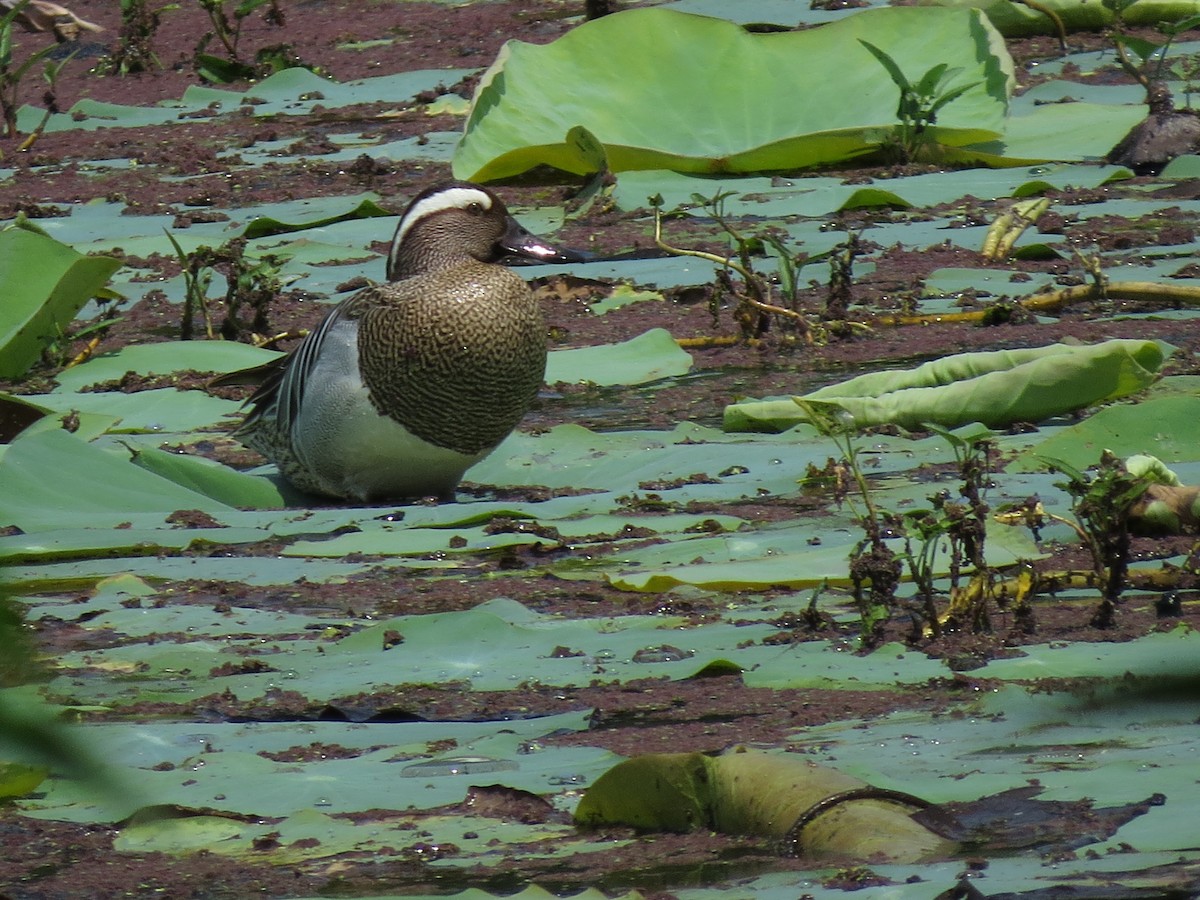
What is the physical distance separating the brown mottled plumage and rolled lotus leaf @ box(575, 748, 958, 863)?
8.18 feet

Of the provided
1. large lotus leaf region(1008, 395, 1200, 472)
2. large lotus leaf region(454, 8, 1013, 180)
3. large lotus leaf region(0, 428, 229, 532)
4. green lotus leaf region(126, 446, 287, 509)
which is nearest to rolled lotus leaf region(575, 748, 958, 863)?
large lotus leaf region(1008, 395, 1200, 472)

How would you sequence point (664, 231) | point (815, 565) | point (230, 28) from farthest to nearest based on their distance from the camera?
point (230, 28) → point (664, 231) → point (815, 565)

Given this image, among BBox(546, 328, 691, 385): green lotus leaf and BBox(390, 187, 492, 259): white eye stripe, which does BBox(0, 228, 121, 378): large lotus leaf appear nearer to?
BBox(390, 187, 492, 259): white eye stripe

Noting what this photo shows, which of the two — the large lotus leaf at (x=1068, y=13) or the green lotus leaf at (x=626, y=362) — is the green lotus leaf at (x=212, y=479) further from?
the large lotus leaf at (x=1068, y=13)

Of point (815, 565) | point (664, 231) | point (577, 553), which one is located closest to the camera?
point (815, 565)

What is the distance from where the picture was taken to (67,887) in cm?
223

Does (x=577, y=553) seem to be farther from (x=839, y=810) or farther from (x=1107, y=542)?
(x=839, y=810)

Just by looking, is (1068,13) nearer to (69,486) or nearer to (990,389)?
(990,389)

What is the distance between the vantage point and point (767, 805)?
2160 mm

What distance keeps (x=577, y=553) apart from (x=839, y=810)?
77.2 inches

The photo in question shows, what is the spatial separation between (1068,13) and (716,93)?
262cm

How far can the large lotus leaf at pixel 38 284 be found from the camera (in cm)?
564

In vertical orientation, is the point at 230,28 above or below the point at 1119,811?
above

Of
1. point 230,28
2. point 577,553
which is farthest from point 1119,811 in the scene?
point 230,28
